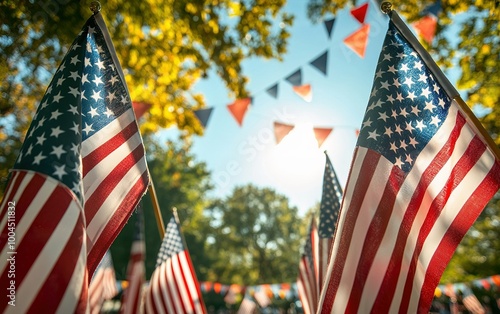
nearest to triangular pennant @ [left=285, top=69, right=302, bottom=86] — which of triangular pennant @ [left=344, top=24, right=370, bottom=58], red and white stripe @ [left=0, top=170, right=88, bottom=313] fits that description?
triangular pennant @ [left=344, top=24, right=370, bottom=58]

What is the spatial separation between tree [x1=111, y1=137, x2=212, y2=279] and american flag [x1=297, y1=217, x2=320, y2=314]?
1790cm

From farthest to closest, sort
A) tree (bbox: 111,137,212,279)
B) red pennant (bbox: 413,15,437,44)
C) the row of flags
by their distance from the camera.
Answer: tree (bbox: 111,137,212,279)
red pennant (bbox: 413,15,437,44)
the row of flags

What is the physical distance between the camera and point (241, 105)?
327 inches

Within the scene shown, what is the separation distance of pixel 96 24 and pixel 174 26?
5097 mm

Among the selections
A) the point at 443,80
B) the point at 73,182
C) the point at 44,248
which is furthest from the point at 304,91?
the point at 44,248

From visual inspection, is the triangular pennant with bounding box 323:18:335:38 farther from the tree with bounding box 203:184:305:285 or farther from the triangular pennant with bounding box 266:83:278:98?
the tree with bounding box 203:184:305:285

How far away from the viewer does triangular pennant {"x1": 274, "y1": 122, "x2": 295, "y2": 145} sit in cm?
750

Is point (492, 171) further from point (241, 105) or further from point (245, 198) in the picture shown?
point (245, 198)

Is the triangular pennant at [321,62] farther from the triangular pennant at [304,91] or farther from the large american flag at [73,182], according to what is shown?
the large american flag at [73,182]

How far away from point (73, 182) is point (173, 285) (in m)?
3.64

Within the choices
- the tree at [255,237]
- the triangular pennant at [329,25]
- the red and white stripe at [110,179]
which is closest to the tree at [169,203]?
the tree at [255,237]

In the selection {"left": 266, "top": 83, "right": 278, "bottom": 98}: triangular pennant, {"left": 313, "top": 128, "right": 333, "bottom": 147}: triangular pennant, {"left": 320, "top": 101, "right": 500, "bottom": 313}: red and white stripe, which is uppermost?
{"left": 266, "top": 83, "right": 278, "bottom": 98}: triangular pennant

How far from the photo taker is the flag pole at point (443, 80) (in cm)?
298

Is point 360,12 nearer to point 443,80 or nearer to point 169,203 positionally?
point 443,80
